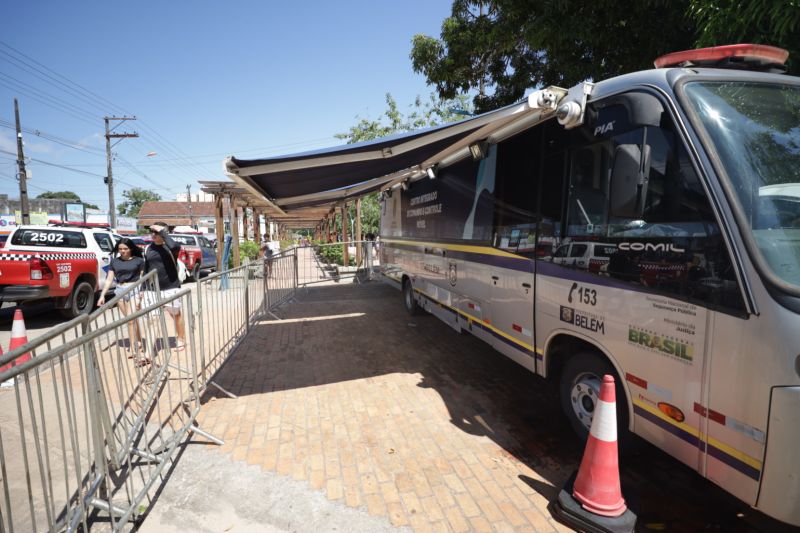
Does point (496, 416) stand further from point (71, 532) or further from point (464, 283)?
point (71, 532)

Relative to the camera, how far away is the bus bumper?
6.64 feet

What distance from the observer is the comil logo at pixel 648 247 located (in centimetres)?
261

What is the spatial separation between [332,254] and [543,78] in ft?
46.8

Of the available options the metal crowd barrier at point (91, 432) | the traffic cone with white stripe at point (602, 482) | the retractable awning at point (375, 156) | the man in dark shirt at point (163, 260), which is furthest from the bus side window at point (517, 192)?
the man in dark shirt at point (163, 260)

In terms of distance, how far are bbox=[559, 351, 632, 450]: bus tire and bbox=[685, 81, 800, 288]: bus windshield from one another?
1393mm

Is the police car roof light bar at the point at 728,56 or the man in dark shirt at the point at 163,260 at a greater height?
the police car roof light bar at the point at 728,56

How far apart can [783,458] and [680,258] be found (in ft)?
3.70

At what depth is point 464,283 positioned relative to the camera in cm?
564

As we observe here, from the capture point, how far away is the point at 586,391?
3.46m

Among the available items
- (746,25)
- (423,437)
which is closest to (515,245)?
(423,437)

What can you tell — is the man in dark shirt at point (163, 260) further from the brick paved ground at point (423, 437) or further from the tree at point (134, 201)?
the tree at point (134, 201)

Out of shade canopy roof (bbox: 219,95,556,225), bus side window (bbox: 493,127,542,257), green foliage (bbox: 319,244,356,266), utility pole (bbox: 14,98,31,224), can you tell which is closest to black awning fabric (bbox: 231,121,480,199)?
shade canopy roof (bbox: 219,95,556,225)

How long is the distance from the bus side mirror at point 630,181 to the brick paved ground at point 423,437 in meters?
2.04

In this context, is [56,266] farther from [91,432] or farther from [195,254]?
[195,254]
